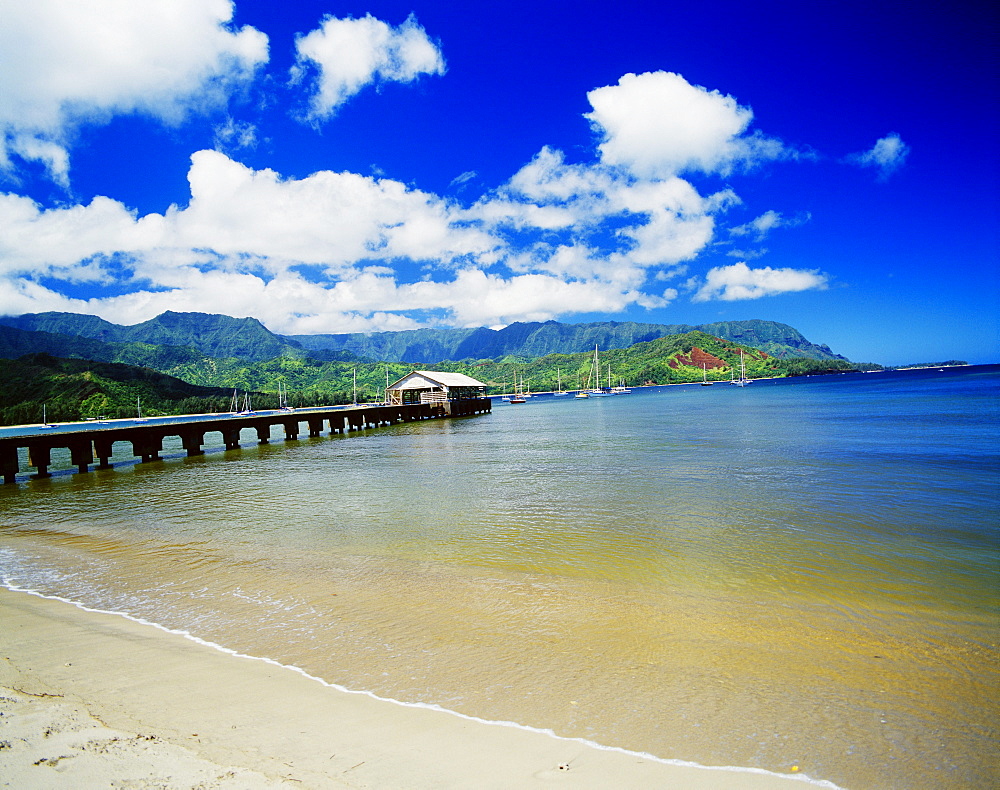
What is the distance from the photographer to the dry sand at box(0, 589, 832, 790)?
346 cm

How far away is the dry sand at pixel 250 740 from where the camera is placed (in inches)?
136

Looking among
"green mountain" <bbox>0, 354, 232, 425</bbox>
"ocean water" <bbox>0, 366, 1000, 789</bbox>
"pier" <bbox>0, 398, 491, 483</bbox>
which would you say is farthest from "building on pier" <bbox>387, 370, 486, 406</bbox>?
"ocean water" <bbox>0, 366, 1000, 789</bbox>

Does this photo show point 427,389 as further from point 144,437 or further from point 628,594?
point 628,594

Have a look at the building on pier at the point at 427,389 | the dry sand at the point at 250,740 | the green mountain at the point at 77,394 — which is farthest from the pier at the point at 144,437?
the dry sand at the point at 250,740

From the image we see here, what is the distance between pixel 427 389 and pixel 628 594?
6550 centimetres

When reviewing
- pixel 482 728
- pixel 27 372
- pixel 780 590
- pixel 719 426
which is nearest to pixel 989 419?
pixel 719 426

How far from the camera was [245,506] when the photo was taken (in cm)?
1570

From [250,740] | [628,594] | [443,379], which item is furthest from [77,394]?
[250,740]

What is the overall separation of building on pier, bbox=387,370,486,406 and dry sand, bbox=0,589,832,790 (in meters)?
64.9

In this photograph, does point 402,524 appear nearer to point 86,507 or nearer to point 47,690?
point 47,690

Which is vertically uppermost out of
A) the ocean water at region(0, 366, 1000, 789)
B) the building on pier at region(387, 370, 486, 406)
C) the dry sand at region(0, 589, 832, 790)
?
the building on pier at region(387, 370, 486, 406)

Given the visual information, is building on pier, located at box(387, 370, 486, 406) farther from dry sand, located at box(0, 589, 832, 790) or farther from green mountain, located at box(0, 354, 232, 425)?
dry sand, located at box(0, 589, 832, 790)

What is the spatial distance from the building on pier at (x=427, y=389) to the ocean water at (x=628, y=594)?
51605 mm

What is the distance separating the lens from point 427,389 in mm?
71875
